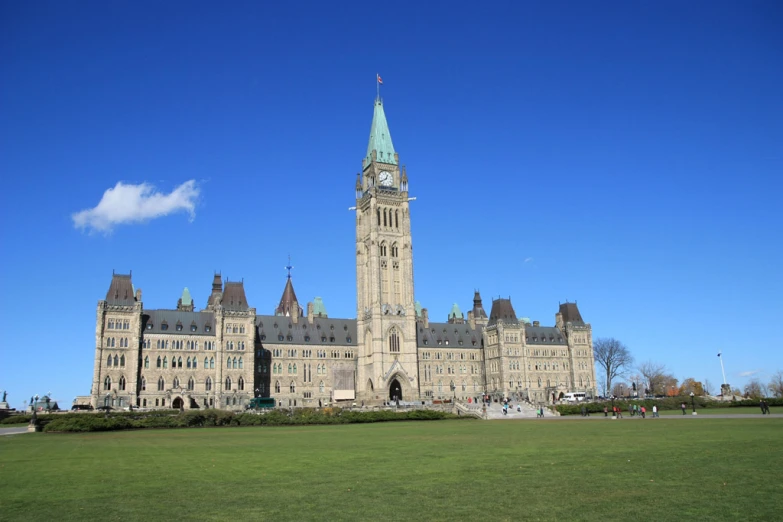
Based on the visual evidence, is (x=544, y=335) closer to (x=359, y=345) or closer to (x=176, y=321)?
(x=359, y=345)

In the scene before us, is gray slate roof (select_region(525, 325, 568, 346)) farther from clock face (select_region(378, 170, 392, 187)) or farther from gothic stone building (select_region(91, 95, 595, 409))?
clock face (select_region(378, 170, 392, 187))

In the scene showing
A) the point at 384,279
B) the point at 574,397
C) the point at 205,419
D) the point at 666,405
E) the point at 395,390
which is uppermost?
the point at 384,279

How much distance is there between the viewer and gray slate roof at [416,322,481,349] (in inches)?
5359

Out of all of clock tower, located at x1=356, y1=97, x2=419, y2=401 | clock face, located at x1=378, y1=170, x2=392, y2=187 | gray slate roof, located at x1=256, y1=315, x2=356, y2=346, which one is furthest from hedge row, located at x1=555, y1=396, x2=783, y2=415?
clock face, located at x1=378, y1=170, x2=392, y2=187

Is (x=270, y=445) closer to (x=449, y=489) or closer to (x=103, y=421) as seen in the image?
(x=449, y=489)

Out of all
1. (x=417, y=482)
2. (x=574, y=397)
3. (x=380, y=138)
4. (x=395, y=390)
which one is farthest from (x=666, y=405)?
(x=417, y=482)

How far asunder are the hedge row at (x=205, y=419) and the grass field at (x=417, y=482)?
81.0 ft

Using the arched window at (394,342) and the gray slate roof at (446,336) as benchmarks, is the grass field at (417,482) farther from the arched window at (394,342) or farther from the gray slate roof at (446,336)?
the gray slate roof at (446,336)

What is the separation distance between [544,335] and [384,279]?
133 ft

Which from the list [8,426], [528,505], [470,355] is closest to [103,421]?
[8,426]

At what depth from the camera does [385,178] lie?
128m

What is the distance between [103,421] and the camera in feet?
178

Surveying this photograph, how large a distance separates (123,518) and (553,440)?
22567 millimetres

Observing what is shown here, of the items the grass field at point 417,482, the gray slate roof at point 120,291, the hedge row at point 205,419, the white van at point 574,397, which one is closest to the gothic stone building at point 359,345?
the gray slate roof at point 120,291
